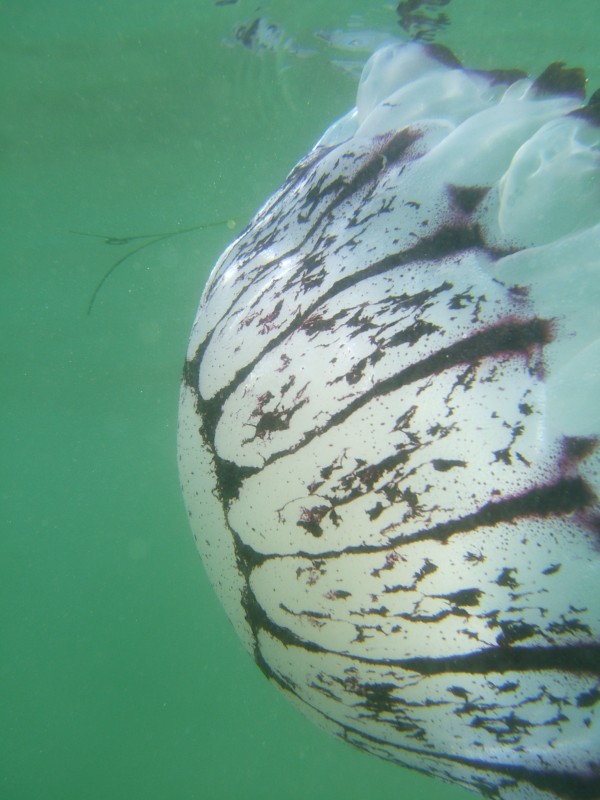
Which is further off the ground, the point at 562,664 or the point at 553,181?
the point at 553,181

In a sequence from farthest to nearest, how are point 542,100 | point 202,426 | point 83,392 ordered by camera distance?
point 83,392, point 202,426, point 542,100

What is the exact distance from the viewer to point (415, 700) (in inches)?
55.7

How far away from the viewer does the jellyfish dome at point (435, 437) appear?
3.88ft

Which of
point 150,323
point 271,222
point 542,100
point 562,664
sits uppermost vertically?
point 542,100

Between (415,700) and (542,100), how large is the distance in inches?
62.1

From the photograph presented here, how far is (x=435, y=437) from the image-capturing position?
1254 mm

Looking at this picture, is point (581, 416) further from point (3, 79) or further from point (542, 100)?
point (3, 79)

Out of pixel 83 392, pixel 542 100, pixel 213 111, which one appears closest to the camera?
pixel 542 100

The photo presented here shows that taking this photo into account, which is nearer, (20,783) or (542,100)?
(542,100)

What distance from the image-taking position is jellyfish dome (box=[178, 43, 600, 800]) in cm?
118

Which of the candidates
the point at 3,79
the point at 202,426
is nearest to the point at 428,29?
the point at 3,79

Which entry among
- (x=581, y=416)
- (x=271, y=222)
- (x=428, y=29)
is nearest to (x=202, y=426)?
(x=271, y=222)

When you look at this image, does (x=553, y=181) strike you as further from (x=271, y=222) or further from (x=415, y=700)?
(x=415, y=700)

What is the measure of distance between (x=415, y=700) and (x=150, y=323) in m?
17.2
